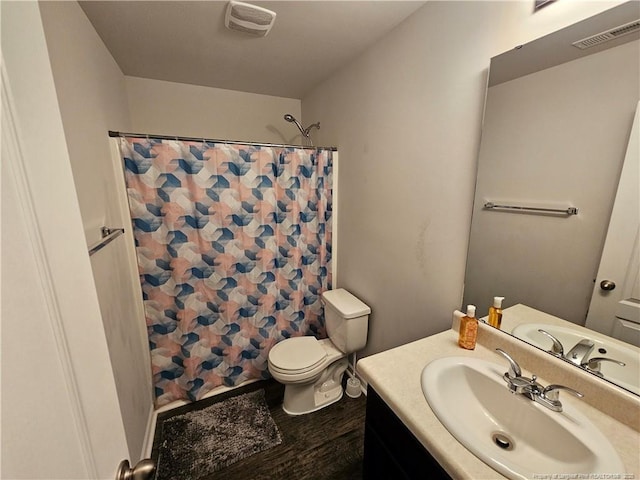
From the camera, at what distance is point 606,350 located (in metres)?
0.85

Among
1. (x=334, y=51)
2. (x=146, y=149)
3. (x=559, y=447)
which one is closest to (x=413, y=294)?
(x=559, y=447)

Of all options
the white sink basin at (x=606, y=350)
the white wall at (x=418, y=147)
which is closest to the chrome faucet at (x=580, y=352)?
the white sink basin at (x=606, y=350)

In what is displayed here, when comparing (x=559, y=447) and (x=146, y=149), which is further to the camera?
(x=146, y=149)

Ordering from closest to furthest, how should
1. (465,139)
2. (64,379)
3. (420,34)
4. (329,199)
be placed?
(64,379)
(465,139)
(420,34)
(329,199)

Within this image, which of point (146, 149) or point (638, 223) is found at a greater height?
point (146, 149)

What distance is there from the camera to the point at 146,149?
1541 millimetres

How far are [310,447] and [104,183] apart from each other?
1.81m

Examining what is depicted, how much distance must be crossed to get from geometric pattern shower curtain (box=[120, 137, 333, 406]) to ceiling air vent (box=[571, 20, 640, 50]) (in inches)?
55.8

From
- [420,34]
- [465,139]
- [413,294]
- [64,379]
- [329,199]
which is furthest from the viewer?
[329,199]

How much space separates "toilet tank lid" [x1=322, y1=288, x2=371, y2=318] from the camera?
5.94ft

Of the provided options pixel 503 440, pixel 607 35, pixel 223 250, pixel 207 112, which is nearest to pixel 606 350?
pixel 503 440

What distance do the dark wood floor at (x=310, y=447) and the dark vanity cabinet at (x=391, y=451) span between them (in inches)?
18.7

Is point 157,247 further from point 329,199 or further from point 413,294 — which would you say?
point 413,294

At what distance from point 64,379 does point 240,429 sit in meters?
1.62
